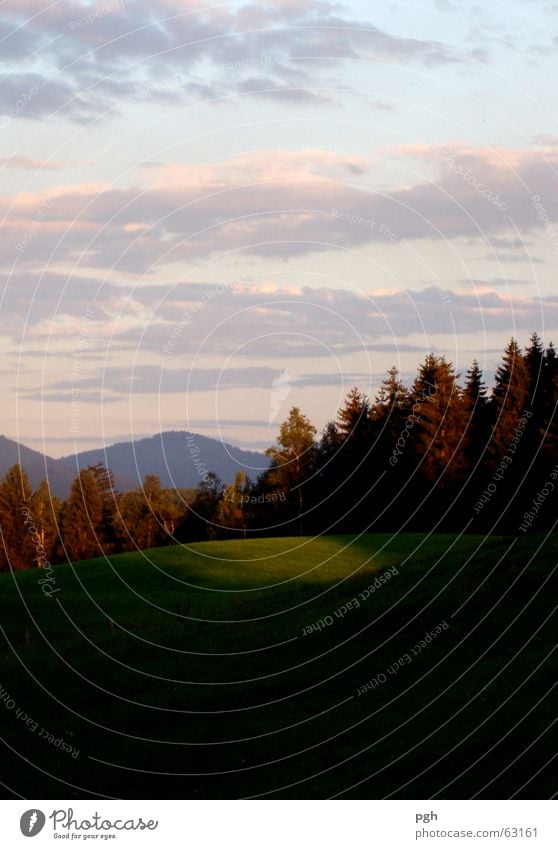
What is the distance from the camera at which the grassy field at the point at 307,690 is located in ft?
85.1

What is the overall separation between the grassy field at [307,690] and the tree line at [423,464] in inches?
1069

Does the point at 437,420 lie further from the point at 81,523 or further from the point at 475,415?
the point at 81,523

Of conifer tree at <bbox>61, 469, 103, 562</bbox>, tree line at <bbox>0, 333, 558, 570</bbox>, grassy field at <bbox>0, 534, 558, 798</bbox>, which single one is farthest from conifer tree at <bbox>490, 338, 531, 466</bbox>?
conifer tree at <bbox>61, 469, 103, 562</bbox>

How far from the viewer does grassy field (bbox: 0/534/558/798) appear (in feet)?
85.1

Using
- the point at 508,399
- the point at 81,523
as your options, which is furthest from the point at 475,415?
the point at 81,523

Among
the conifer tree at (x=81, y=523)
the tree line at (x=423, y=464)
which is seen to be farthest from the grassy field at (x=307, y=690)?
the conifer tree at (x=81, y=523)

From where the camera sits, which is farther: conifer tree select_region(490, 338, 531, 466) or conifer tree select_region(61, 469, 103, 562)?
conifer tree select_region(61, 469, 103, 562)

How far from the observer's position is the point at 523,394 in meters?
93.2

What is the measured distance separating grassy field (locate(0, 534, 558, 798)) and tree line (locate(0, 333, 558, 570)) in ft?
89.1

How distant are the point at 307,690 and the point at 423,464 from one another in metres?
59.3

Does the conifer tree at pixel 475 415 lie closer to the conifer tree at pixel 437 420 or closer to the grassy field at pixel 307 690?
the conifer tree at pixel 437 420

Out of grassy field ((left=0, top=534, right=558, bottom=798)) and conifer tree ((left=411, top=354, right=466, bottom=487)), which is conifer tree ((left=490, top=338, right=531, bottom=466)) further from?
grassy field ((left=0, top=534, right=558, bottom=798))

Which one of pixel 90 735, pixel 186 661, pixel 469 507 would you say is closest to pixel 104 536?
pixel 469 507

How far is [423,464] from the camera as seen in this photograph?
92.6m
